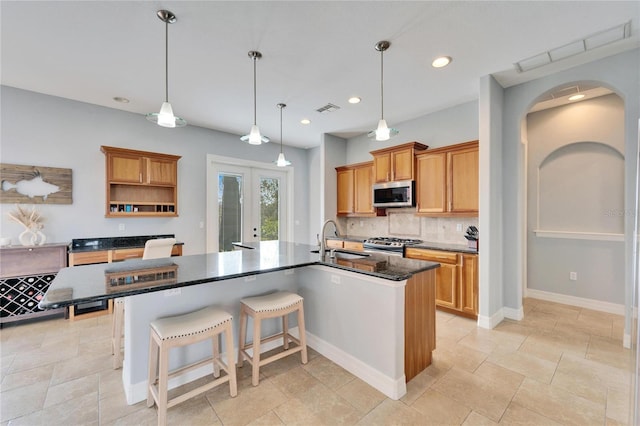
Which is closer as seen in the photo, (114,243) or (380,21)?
(380,21)

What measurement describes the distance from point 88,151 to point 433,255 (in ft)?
16.5

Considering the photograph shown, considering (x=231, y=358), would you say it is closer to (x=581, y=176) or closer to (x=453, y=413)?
(x=453, y=413)

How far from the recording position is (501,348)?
2.62m

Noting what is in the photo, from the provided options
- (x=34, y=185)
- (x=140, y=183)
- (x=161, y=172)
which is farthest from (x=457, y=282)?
(x=34, y=185)

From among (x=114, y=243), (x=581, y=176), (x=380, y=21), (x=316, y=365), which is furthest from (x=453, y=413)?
(x=114, y=243)

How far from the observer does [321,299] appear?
2.50 m

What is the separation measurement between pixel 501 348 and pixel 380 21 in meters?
3.18

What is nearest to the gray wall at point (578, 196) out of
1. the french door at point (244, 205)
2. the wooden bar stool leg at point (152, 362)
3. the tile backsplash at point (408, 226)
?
the tile backsplash at point (408, 226)

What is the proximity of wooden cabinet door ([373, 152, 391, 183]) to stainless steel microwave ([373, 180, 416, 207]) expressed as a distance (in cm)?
10

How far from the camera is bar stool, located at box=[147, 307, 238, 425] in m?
1.63

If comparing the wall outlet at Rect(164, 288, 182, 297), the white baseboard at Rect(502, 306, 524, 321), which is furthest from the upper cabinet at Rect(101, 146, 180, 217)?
the white baseboard at Rect(502, 306, 524, 321)

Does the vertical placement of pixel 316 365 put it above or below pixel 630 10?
below

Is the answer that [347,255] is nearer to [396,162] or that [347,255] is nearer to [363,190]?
[396,162]

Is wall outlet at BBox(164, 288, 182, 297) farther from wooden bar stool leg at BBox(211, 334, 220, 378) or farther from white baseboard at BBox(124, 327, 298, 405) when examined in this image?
white baseboard at BBox(124, 327, 298, 405)
